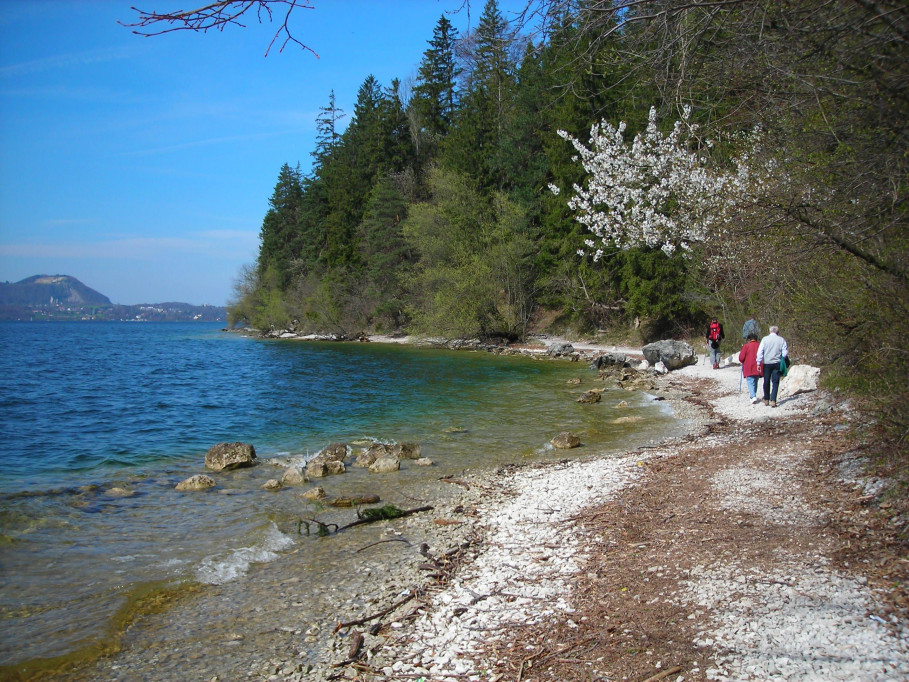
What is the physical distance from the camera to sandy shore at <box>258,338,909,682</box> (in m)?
4.00

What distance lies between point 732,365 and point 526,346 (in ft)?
60.7

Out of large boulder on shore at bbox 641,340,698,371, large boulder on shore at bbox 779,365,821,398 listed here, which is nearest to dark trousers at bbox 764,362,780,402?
large boulder on shore at bbox 779,365,821,398

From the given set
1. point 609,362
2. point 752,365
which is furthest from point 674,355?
point 752,365

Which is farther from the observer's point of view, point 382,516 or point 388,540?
point 382,516

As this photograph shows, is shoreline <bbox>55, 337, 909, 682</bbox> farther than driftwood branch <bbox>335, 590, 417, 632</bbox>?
No

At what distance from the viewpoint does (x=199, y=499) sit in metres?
10.1

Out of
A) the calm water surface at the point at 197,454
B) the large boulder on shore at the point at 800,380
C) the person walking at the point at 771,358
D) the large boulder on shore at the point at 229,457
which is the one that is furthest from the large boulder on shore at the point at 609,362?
the large boulder on shore at the point at 229,457

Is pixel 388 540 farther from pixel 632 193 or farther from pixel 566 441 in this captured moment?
pixel 632 193

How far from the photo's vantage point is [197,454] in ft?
45.8

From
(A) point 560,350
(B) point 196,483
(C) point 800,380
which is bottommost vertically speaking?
(B) point 196,483

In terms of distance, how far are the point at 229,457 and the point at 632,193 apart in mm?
19742

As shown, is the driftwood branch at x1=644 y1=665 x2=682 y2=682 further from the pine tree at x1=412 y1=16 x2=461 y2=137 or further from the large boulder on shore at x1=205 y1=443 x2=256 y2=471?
the pine tree at x1=412 y1=16 x2=461 y2=137

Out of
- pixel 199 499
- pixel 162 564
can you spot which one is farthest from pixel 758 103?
pixel 199 499

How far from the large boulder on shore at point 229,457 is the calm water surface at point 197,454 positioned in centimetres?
38
